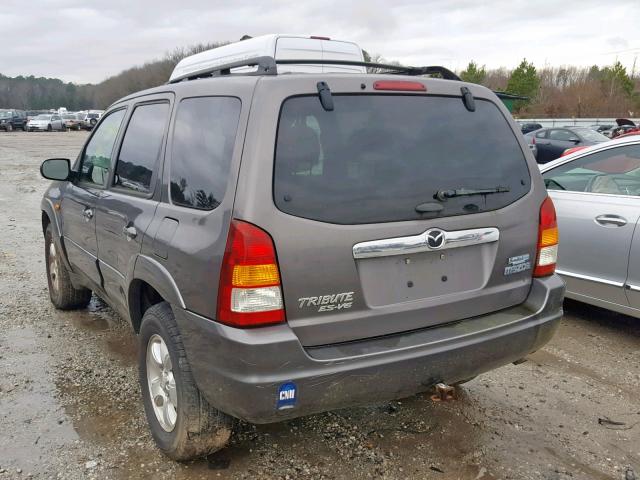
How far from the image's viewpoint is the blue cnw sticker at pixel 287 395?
2230 mm

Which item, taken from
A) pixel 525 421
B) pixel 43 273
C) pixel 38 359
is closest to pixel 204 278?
pixel 525 421

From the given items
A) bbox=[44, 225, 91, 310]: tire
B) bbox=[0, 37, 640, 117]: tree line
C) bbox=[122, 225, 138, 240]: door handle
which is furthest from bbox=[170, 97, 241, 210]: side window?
bbox=[0, 37, 640, 117]: tree line

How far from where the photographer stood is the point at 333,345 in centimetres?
235

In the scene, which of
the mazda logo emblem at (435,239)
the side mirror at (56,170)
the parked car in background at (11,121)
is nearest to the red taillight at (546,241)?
the mazda logo emblem at (435,239)

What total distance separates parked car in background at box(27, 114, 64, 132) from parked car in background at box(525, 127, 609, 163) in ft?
150

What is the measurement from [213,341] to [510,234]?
1.47 meters

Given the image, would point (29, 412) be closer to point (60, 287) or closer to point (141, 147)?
point (141, 147)

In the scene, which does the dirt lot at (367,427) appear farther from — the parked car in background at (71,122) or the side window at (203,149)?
the parked car in background at (71,122)

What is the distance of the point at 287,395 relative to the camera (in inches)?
88.5

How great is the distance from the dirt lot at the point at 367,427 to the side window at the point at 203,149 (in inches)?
53.9

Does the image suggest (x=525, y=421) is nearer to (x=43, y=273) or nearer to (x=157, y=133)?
(x=157, y=133)

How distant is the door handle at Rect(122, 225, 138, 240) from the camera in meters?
2.96

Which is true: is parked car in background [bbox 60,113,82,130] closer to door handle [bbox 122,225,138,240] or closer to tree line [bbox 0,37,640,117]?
tree line [bbox 0,37,640,117]

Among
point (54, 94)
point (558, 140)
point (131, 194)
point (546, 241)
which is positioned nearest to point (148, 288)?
point (131, 194)
